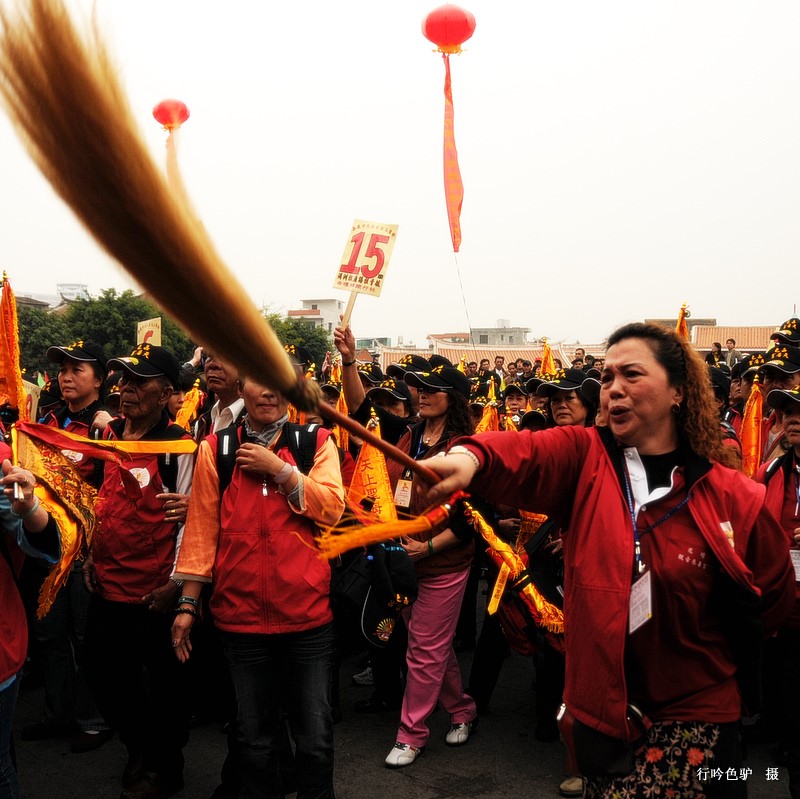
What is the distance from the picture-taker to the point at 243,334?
2012 millimetres

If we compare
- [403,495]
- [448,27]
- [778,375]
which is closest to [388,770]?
[403,495]

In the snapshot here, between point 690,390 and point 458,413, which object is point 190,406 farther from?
point 690,390

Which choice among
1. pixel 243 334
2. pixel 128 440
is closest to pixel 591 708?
pixel 243 334

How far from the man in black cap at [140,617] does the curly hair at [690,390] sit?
8.25 ft

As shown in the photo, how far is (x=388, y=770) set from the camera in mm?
4719

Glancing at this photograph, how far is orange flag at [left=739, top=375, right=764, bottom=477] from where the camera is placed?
623 centimetres

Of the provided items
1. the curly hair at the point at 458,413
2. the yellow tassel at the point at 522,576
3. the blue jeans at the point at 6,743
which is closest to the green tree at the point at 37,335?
the curly hair at the point at 458,413

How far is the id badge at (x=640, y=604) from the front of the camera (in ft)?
8.11

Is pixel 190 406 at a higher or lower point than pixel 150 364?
lower

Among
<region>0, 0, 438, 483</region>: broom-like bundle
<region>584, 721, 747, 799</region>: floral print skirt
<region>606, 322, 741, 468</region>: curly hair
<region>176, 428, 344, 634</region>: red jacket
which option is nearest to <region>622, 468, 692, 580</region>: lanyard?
<region>606, 322, 741, 468</region>: curly hair

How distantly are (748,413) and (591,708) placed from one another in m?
4.64

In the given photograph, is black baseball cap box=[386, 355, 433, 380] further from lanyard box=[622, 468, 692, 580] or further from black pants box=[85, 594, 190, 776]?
lanyard box=[622, 468, 692, 580]

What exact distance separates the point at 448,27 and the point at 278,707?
11.0m

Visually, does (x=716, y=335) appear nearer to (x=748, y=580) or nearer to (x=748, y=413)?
(x=748, y=413)
